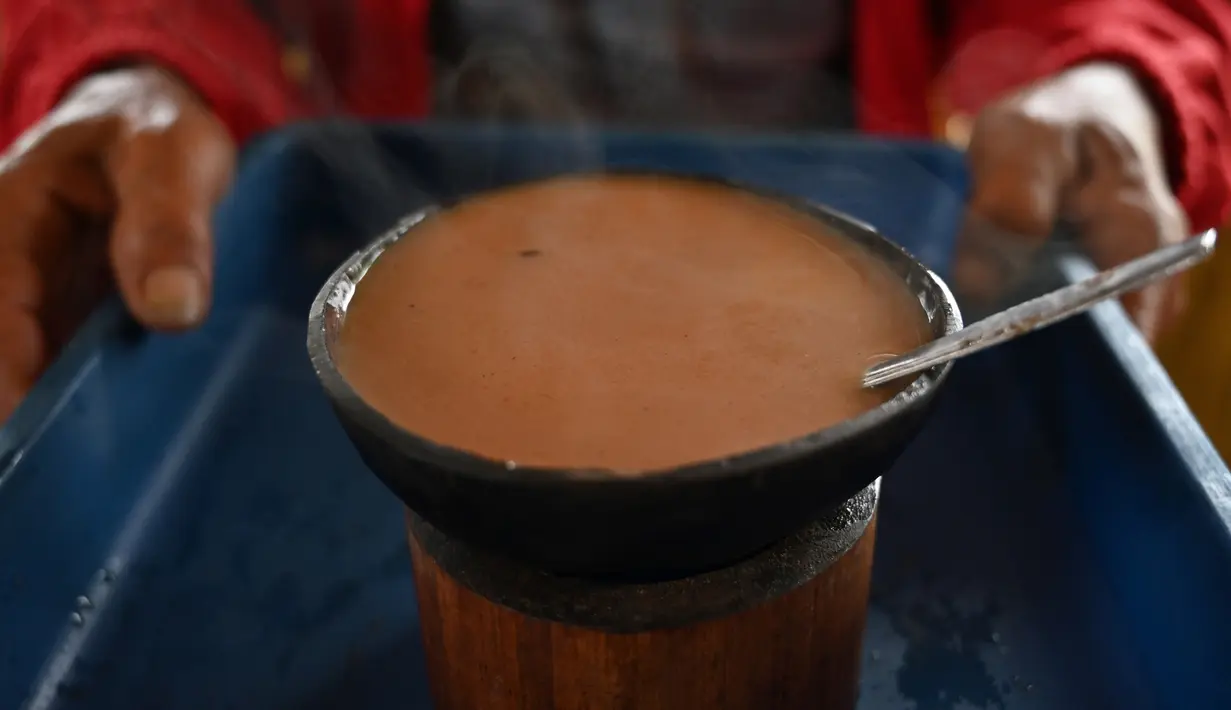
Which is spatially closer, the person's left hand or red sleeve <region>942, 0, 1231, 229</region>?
the person's left hand

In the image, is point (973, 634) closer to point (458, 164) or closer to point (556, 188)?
point (556, 188)

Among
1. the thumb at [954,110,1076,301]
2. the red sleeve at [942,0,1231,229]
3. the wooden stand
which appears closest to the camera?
the wooden stand

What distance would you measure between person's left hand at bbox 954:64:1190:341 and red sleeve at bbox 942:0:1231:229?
2.0 inches

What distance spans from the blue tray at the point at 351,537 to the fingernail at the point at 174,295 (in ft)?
0.26

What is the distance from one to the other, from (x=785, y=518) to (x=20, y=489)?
71 cm

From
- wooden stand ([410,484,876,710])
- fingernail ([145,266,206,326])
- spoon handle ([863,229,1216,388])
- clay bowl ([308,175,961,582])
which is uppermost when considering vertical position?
spoon handle ([863,229,1216,388])

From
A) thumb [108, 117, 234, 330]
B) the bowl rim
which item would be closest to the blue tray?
thumb [108, 117, 234, 330]

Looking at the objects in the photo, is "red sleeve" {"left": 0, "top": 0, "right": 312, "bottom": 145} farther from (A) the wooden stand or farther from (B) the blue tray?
(A) the wooden stand

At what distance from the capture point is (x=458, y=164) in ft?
4.78

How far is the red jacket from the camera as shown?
1.22 m

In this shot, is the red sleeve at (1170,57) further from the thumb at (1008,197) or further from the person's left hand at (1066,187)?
the thumb at (1008,197)

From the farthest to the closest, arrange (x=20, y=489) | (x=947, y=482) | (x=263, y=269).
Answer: (x=263, y=269) → (x=947, y=482) → (x=20, y=489)

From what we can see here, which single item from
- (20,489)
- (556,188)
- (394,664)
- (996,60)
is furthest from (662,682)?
(996,60)

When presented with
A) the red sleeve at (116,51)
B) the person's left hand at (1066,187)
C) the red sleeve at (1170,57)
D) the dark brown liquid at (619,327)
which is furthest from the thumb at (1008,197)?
the red sleeve at (116,51)
